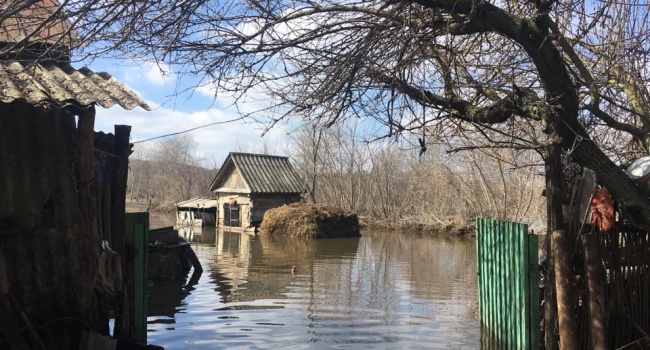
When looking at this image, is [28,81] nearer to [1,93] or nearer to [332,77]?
[1,93]

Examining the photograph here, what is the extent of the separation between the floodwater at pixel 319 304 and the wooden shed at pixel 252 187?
54.3 ft

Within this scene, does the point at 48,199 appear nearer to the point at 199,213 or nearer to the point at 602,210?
the point at 602,210

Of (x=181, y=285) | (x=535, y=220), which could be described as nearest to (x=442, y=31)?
(x=181, y=285)

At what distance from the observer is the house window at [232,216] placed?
132ft

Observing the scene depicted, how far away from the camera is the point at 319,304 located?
1219cm

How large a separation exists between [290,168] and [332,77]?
122ft

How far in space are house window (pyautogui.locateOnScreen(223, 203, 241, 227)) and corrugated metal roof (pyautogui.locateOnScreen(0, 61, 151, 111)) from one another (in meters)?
34.1

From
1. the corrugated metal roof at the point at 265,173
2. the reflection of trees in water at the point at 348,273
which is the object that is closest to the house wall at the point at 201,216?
the corrugated metal roof at the point at 265,173

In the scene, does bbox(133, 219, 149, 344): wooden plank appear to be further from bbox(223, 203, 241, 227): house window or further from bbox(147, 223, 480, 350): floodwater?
bbox(223, 203, 241, 227): house window

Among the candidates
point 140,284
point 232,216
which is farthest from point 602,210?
point 232,216

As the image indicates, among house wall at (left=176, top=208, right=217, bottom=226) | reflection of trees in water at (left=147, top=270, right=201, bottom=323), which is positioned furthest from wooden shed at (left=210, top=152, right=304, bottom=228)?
reflection of trees in water at (left=147, top=270, right=201, bottom=323)

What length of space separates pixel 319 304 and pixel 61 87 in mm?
8067

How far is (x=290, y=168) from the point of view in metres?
43.2

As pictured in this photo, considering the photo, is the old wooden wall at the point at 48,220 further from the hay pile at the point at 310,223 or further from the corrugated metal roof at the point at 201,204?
the corrugated metal roof at the point at 201,204
